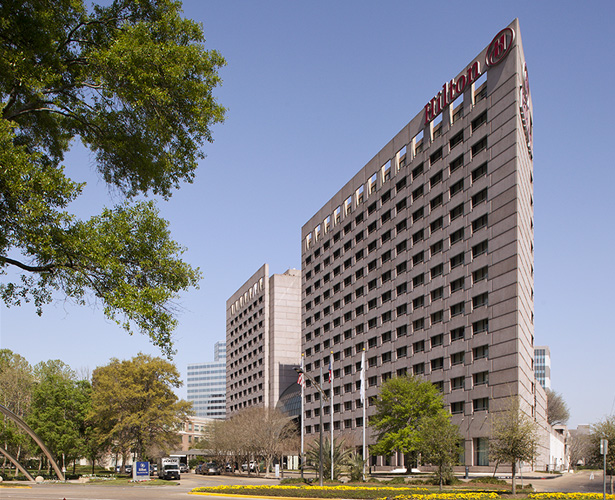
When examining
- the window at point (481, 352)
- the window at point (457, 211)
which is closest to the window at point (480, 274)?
the window at point (481, 352)

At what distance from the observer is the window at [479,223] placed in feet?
216

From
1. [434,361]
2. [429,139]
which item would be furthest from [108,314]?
[429,139]

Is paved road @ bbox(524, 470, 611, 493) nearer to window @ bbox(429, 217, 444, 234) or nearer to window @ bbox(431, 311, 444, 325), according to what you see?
window @ bbox(431, 311, 444, 325)

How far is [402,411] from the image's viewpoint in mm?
58500

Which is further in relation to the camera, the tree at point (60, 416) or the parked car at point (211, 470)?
the parked car at point (211, 470)

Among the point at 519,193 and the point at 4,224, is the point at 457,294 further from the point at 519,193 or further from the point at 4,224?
the point at 4,224

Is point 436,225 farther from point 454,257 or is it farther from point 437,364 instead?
point 437,364

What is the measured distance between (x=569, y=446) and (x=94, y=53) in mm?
146660

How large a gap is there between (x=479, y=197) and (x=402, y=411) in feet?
79.9

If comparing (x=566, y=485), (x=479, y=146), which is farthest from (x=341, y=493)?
(x=479, y=146)

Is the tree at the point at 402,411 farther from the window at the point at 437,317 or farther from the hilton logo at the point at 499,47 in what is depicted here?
the hilton logo at the point at 499,47

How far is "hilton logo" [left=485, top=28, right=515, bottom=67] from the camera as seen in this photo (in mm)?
63406

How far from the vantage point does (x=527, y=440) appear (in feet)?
122

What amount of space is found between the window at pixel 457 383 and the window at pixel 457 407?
57.6 inches
